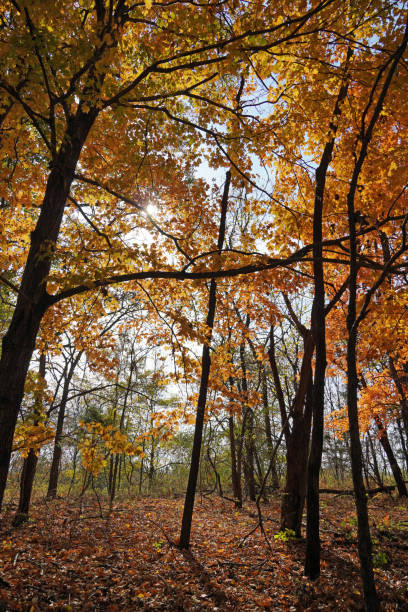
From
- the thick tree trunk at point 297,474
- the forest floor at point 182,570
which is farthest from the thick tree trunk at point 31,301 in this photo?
the thick tree trunk at point 297,474

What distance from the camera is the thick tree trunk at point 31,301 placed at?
11.1 ft

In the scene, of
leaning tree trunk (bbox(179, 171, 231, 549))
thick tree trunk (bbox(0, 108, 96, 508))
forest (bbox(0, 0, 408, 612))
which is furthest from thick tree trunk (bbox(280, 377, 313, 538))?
thick tree trunk (bbox(0, 108, 96, 508))

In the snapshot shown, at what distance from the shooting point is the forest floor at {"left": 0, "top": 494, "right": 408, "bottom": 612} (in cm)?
426

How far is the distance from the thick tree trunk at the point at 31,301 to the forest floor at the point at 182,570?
6.90ft

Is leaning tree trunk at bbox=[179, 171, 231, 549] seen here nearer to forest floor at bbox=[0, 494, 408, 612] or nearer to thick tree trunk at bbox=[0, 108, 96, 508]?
forest floor at bbox=[0, 494, 408, 612]

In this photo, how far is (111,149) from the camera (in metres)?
6.03

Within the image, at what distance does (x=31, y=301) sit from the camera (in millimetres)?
3488

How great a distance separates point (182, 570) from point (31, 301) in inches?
200

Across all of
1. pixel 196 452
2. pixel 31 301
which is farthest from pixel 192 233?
pixel 196 452

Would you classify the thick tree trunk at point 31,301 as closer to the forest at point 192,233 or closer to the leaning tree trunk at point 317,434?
the forest at point 192,233

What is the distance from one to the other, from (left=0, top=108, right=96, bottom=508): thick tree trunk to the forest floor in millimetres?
2103

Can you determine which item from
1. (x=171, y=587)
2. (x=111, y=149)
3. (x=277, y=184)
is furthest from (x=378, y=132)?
(x=171, y=587)

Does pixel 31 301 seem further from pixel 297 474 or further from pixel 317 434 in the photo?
pixel 297 474

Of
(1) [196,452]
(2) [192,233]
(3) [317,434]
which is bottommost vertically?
(1) [196,452]
